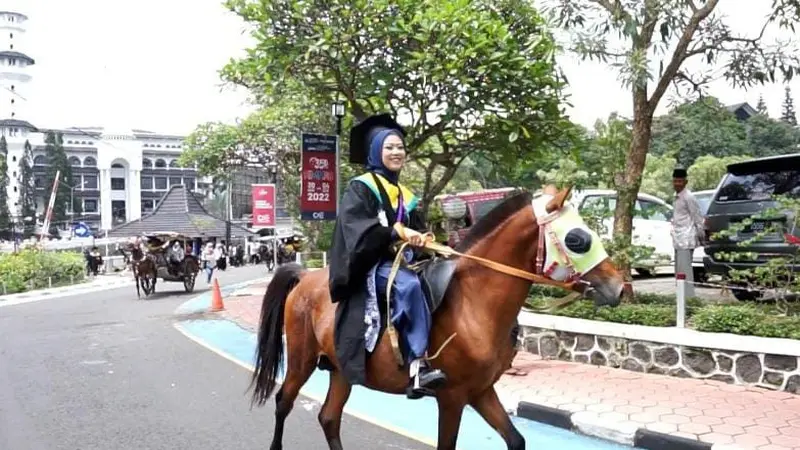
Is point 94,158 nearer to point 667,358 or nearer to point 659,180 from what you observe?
point 659,180

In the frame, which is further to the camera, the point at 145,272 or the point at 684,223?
the point at 145,272

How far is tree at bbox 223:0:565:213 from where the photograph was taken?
30.2ft

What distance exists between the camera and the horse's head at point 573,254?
149 inches

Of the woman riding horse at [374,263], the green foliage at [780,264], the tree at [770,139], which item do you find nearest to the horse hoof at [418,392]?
the woman riding horse at [374,263]

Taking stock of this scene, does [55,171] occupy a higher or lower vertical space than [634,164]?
higher

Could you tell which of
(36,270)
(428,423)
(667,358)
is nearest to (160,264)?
(36,270)

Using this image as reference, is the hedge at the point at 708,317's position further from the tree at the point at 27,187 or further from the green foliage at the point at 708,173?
the tree at the point at 27,187

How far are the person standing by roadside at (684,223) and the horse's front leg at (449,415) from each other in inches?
223

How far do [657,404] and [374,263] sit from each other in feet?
11.4

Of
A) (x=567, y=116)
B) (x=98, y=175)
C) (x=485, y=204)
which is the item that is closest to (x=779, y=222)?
(x=567, y=116)

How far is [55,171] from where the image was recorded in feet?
272

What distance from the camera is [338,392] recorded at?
4.92 meters

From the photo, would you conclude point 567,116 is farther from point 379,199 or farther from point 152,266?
point 152,266

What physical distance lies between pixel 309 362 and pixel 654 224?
449 inches
